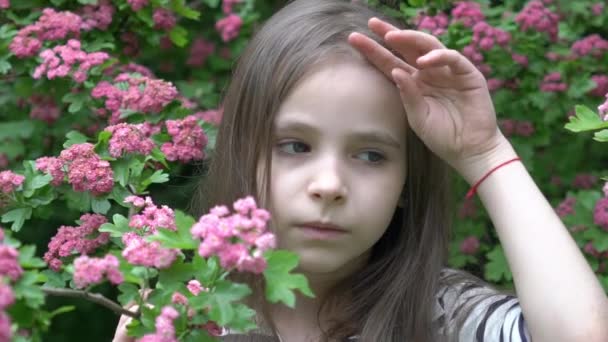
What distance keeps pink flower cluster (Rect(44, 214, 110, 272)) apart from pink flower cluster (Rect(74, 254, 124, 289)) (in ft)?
2.15

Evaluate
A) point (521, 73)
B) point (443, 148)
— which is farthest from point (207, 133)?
point (521, 73)

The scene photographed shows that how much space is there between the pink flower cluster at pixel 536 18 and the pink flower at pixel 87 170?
1.48m

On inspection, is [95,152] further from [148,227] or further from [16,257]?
[16,257]

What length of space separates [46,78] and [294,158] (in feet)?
3.46

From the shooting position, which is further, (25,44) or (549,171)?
(549,171)

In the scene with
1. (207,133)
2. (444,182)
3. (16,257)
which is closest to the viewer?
(16,257)

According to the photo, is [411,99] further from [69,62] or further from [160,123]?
[69,62]

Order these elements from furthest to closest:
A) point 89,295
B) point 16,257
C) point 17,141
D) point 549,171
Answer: point 549,171, point 17,141, point 89,295, point 16,257

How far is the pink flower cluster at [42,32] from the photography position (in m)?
2.80

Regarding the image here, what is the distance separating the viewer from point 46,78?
2.88 metres

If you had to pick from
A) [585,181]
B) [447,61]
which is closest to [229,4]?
[585,181]

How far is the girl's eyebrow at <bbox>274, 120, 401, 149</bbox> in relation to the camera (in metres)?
2.16

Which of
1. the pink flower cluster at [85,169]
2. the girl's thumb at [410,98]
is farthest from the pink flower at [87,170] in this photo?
the girl's thumb at [410,98]

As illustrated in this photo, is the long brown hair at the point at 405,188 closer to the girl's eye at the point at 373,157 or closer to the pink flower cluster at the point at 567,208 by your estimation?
Result: the girl's eye at the point at 373,157
